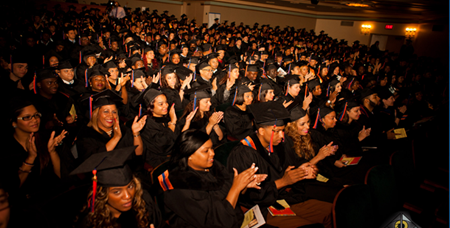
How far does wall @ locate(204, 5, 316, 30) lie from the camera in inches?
855

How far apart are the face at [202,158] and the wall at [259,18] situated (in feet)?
69.4

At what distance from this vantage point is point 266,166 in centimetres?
263

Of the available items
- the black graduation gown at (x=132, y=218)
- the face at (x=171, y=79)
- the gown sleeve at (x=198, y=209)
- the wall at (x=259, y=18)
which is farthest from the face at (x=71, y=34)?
the wall at (x=259, y=18)

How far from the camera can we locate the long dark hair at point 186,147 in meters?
2.01

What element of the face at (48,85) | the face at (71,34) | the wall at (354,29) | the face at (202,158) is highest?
the wall at (354,29)

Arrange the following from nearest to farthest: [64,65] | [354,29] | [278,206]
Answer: [278,206] < [64,65] < [354,29]

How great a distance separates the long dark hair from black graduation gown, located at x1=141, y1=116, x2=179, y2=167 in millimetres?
1159

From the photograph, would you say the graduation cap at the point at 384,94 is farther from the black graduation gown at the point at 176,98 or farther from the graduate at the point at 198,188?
the graduate at the point at 198,188

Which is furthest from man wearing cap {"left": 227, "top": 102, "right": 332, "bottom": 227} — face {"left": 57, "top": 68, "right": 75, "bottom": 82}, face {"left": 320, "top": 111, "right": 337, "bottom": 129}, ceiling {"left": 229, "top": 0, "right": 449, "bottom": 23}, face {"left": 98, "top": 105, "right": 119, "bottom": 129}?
ceiling {"left": 229, "top": 0, "right": 449, "bottom": 23}

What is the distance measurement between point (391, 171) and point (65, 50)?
32.9 feet

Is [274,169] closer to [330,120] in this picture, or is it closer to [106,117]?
[330,120]

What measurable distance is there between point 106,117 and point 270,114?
208 cm

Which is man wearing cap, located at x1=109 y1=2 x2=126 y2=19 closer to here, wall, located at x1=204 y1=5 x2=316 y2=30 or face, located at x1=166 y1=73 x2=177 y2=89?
wall, located at x1=204 y1=5 x2=316 y2=30

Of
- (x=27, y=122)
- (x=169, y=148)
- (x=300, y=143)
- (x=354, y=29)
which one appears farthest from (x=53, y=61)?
(x=354, y=29)
